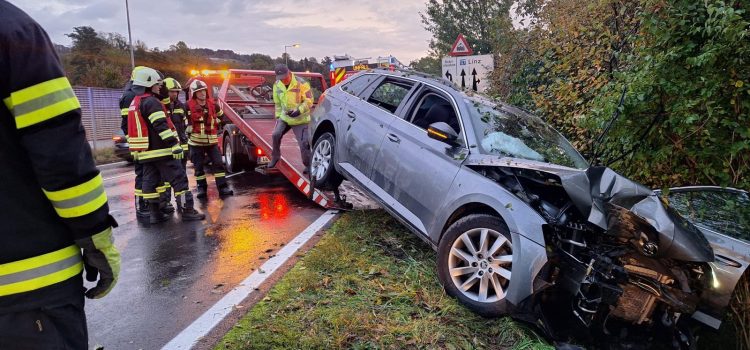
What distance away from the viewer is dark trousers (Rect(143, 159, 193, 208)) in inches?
250

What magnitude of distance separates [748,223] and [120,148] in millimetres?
13590

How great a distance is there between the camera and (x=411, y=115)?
16.1 ft

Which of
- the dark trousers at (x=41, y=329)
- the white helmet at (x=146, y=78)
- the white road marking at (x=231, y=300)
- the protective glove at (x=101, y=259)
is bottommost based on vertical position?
the white road marking at (x=231, y=300)

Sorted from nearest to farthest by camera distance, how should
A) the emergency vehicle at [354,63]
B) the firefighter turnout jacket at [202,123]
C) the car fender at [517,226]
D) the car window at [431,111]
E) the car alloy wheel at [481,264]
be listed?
the car fender at [517,226]
the car alloy wheel at [481,264]
the car window at [431,111]
the firefighter turnout jacket at [202,123]
the emergency vehicle at [354,63]

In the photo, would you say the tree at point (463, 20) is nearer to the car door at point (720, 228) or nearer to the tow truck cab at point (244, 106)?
the tow truck cab at point (244, 106)

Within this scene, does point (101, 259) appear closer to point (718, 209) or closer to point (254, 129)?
point (718, 209)

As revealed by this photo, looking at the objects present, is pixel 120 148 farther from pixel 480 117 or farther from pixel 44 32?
pixel 44 32

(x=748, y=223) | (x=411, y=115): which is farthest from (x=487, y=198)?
(x=748, y=223)

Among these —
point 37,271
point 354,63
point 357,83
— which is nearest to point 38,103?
point 37,271

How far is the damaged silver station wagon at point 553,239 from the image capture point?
3197 millimetres

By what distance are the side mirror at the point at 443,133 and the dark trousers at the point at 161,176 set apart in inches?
149

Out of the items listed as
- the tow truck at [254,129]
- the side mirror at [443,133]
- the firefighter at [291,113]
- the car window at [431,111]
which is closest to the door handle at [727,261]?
the side mirror at [443,133]

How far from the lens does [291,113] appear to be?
7.09m

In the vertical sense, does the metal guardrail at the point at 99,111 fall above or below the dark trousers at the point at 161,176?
below
